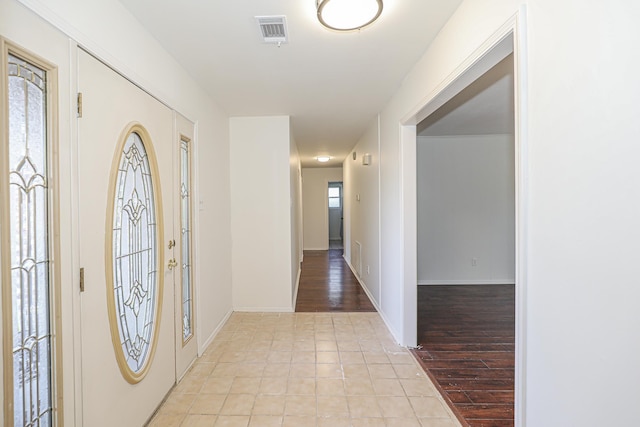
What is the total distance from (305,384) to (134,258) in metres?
1.50

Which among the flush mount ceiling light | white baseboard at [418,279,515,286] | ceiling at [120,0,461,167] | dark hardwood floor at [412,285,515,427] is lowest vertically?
dark hardwood floor at [412,285,515,427]

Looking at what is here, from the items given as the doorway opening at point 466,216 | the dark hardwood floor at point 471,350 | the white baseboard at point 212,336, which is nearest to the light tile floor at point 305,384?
the white baseboard at point 212,336

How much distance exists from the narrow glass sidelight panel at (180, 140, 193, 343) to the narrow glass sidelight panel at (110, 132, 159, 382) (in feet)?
1.54

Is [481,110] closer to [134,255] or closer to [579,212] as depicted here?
[579,212]

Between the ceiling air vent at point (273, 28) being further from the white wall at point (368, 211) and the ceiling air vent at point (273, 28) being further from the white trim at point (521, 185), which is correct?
the white wall at point (368, 211)

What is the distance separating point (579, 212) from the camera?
3.00ft

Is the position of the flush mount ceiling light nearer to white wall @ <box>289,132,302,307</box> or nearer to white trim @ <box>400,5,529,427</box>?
white trim @ <box>400,5,529,427</box>

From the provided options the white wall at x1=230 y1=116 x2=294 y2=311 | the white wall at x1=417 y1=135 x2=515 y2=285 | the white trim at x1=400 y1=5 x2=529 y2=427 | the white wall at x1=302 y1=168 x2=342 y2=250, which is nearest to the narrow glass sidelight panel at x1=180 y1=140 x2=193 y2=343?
the white wall at x1=230 y1=116 x2=294 y2=311

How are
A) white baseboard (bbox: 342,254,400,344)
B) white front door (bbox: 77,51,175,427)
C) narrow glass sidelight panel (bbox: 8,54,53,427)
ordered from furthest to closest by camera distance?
white baseboard (bbox: 342,254,400,344)
white front door (bbox: 77,51,175,427)
narrow glass sidelight panel (bbox: 8,54,53,427)

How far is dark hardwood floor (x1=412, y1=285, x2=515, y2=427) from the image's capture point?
1972 mm

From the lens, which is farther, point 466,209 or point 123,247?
point 466,209

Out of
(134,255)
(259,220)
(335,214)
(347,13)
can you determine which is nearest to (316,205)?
(335,214)

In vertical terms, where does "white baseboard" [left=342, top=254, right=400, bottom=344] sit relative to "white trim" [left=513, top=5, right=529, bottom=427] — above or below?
below

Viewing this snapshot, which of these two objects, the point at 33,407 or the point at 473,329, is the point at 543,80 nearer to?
the point at 33,407
